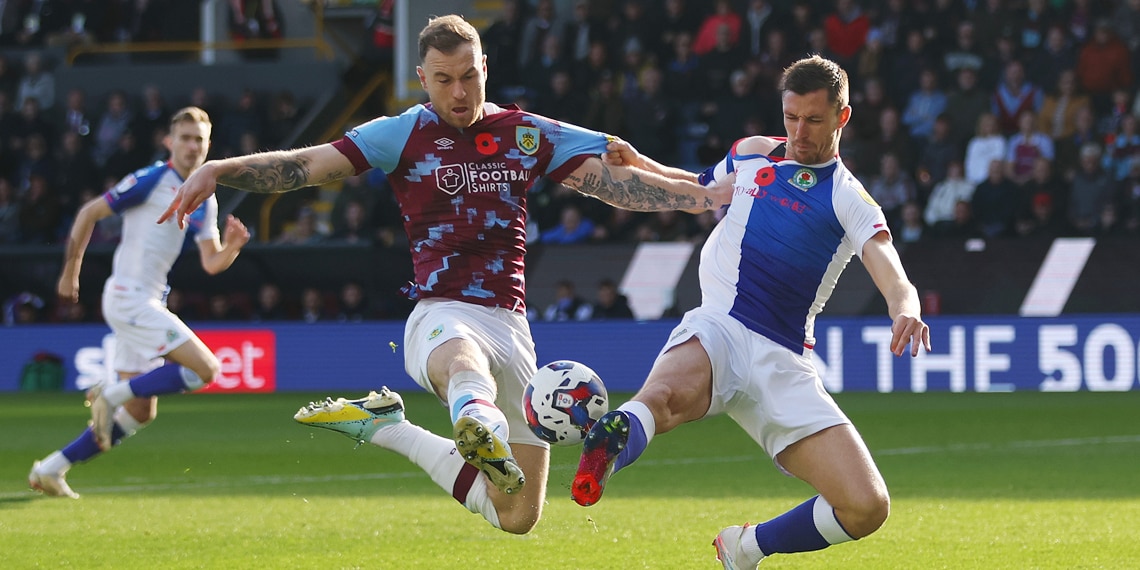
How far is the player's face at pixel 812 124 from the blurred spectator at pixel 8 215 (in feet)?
55.8

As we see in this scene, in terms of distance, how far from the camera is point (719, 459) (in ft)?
35.7

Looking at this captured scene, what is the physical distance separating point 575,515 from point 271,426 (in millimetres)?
5801

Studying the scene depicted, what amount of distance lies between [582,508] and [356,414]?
219 centimetres

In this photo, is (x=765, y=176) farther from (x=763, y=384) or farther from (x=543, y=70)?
(x=543, y=70)

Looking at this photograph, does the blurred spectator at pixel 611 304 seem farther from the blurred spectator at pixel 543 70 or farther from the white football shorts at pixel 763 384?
the white football shorts at pixel 763 384

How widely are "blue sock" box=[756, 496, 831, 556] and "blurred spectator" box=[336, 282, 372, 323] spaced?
12239 mm

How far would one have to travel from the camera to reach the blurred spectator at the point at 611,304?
1675 cm

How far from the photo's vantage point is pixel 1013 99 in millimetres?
17906

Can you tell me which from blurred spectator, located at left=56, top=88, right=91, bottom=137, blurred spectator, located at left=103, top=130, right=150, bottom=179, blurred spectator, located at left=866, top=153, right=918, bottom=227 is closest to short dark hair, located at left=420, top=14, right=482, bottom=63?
blurred spectator, located at left=866, top=153, right=918, bottom=227

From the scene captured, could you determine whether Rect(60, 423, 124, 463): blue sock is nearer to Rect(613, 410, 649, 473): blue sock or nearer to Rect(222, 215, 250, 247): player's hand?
Rect(222, 215, 250, 247): player's hand

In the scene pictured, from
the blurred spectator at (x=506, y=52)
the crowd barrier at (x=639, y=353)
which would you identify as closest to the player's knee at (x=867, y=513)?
the crowd barrier at (x=639, y=353)

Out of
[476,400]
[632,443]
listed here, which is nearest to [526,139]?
[476,400]

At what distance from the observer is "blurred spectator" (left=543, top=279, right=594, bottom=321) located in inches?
668

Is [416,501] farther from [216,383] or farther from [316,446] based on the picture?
[216,383]
